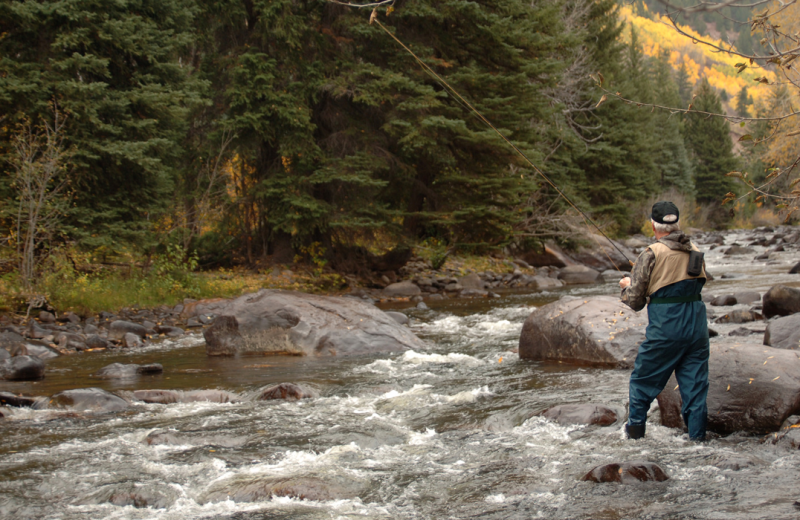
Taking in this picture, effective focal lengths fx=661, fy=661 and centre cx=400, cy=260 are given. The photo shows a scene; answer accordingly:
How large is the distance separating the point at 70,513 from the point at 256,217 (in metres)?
15.4

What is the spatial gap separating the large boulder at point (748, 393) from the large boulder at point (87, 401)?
531cm

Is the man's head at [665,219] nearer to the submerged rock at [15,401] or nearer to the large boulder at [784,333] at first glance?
the large boulder at [784,333]

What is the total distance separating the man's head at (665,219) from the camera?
514 centimetres

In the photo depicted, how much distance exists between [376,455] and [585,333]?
14.1 ft

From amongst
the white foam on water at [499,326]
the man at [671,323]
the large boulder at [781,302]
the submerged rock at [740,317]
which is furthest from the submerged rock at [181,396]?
the large boulder at [781,302]

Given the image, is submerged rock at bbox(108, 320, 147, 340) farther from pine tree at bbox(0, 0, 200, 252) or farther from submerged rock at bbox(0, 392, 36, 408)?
submerged rock at bbox(0, 392, 36, 408)

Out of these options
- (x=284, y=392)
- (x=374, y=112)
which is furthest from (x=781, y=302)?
(x=374, y=112)

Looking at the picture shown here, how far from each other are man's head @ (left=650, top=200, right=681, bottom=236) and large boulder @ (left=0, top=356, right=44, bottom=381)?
7423 millimetres

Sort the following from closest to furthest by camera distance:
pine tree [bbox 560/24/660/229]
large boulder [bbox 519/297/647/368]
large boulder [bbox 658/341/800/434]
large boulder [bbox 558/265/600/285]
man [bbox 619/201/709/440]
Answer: man [bbox 619/201/709/440] → large boulder [bbox 658/341/800/434] → large boulder [bbox 519/297/647/368] → large boulder [bbox 558/265/600/285] → pine tree [bbox 560/24/660/229]

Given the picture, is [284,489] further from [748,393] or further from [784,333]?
[784,333]

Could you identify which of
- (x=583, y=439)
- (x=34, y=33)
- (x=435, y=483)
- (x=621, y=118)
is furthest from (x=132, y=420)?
(x=621, y=118)

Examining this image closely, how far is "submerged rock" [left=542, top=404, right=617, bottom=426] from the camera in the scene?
5871mm

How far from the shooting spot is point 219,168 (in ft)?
57.7

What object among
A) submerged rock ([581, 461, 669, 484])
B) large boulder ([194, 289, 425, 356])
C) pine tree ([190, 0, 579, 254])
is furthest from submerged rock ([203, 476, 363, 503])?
pine tree ([190, 0, 579, 254])
